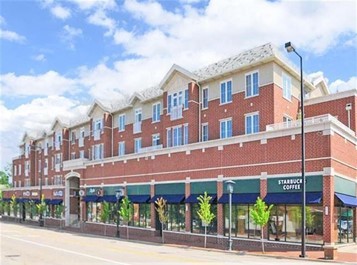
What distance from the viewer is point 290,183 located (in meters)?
27.2

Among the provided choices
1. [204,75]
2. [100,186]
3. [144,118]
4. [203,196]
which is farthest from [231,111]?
[100,186]

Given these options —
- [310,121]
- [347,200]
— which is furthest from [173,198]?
[347,200]

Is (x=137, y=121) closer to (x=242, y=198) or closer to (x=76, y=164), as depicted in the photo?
(x=76, y=164)

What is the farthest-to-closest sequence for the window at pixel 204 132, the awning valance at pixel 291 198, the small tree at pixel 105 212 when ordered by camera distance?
the small tree at pixel 105 212
the window at pixel 204 132
the awning valance at pixel 291 198

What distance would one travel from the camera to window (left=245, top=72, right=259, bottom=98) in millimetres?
34125

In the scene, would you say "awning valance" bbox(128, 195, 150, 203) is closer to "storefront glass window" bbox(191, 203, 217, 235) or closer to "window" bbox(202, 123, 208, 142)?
"storefront glass window" bbox(191, 203, 217, 235)

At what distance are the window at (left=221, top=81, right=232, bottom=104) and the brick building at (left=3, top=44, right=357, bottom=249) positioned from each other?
82 millimetres

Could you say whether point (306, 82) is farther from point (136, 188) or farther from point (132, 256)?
point (132, 256)

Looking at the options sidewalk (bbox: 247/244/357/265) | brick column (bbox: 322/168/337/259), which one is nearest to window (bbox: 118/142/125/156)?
sidewalk (bbox: 247/244/357/265)

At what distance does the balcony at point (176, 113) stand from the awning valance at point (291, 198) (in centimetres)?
1452

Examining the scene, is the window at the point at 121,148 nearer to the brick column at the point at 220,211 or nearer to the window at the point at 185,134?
the window at the point at 185,134

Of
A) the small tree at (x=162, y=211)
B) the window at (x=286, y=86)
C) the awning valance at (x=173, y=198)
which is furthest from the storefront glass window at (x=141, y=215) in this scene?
the window at (x=286, y=86)

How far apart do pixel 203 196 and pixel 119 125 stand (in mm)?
21556

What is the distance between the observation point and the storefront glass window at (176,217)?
3566 centimetres
